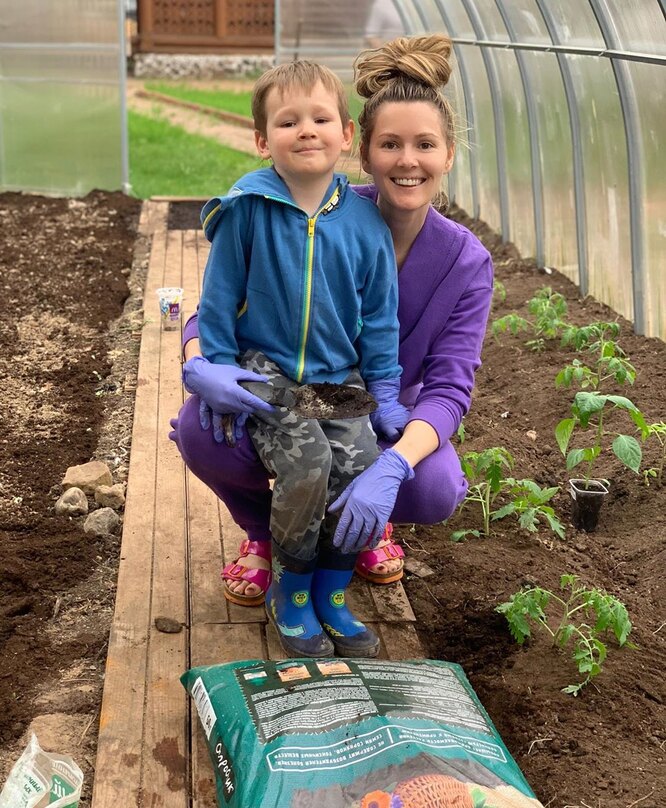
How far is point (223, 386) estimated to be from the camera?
2.33m

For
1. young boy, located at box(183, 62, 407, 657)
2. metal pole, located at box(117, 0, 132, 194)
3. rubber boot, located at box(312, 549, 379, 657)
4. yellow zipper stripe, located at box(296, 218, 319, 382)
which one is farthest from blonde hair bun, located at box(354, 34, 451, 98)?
metal pole, located at box(117, 0, 132, 194)

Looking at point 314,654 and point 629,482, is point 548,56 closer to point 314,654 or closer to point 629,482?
point 629,482

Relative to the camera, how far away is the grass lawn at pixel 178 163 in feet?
33.8

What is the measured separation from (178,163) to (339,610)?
9843 mm

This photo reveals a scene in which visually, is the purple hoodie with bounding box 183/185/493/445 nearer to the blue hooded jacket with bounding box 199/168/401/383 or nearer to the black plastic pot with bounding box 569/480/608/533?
the blue hooded jacket with bounding box 199/168/401/383

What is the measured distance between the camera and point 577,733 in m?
2.32

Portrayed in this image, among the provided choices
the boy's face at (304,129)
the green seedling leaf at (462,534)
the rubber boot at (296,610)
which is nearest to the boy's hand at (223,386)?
the rubber boot at (296,610)

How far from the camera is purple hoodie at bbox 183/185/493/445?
8.60ft

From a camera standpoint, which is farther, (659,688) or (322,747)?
(659,688)

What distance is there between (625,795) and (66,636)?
4.81 ft

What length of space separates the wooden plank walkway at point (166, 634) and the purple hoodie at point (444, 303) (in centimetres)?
68

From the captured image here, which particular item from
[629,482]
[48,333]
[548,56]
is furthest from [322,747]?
[548,56]

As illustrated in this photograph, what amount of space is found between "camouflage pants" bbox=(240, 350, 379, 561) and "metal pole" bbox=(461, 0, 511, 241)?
5.46 meters

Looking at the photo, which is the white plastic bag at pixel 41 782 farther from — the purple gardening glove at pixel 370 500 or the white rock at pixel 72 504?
the white rock at pixel 72 504
